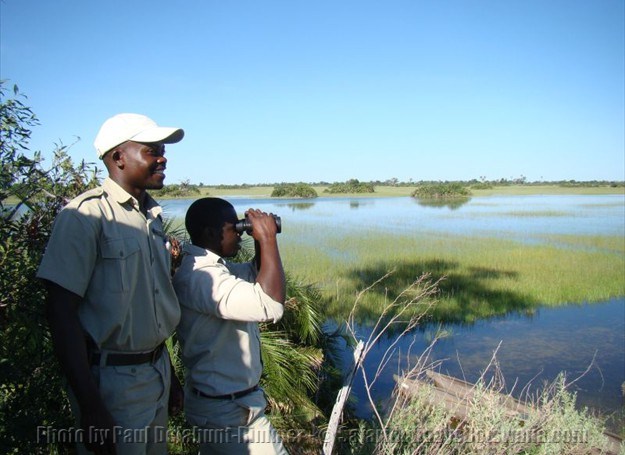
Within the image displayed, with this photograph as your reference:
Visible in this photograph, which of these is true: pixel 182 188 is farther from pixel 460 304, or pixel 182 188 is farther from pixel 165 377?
pixel 460 304

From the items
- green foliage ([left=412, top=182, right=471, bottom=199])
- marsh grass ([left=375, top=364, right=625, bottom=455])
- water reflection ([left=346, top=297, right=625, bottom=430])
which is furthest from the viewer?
green foliage ([left=412, top=182, right=471, bottom=199])

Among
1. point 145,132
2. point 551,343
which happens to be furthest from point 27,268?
point 551,343

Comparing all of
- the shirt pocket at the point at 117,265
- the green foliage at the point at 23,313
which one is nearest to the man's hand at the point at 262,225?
the shirt pocket at the point at 117,265

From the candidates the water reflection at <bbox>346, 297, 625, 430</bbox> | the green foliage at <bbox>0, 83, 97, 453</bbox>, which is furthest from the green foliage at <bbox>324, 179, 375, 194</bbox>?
the green foliage at <bbox>0, 83, 97, 453</bbox>

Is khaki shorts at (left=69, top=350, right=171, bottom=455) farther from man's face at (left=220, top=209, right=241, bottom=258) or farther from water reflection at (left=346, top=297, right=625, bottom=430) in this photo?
water reflection at (left=346, top=297, right=625, bottom=430)

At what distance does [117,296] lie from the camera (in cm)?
175

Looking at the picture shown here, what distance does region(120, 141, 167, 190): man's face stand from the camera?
1928 millimetres

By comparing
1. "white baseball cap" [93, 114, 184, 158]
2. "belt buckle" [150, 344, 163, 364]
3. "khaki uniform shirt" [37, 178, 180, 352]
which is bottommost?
"belt buckle" [150, 344, 163, 364]

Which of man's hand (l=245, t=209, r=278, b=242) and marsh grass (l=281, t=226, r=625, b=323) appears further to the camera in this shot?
marsh grass (l=281, t=226, r=625, b=323)

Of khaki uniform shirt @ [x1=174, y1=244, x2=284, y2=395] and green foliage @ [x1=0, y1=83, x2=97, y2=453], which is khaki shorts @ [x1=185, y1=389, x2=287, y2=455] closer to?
khaki uniform shirt @ [x1=174, y1=244, x2=284, y2=395]

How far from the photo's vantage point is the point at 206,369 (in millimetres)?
2062

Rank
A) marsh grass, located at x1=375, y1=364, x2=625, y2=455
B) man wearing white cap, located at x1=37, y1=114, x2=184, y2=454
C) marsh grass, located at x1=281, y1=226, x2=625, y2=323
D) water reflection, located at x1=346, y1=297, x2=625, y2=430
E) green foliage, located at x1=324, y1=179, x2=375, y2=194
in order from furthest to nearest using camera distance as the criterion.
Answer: green foliage, located at x1=324, y1=179, x2=375, y2=194
marsh grass, located at x1=281, y1=226, x2=625, y2=323
water reflection, located at x1=346, y1=297, x2=625, y2=430
marsh grass, located at x1=375, y1=364, x2=625, y2=455
man wearing white cap, located at x1=37, y1=114, x2=184, y2=454

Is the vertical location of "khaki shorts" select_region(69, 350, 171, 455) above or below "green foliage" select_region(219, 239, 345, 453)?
above

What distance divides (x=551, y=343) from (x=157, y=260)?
9.22m
